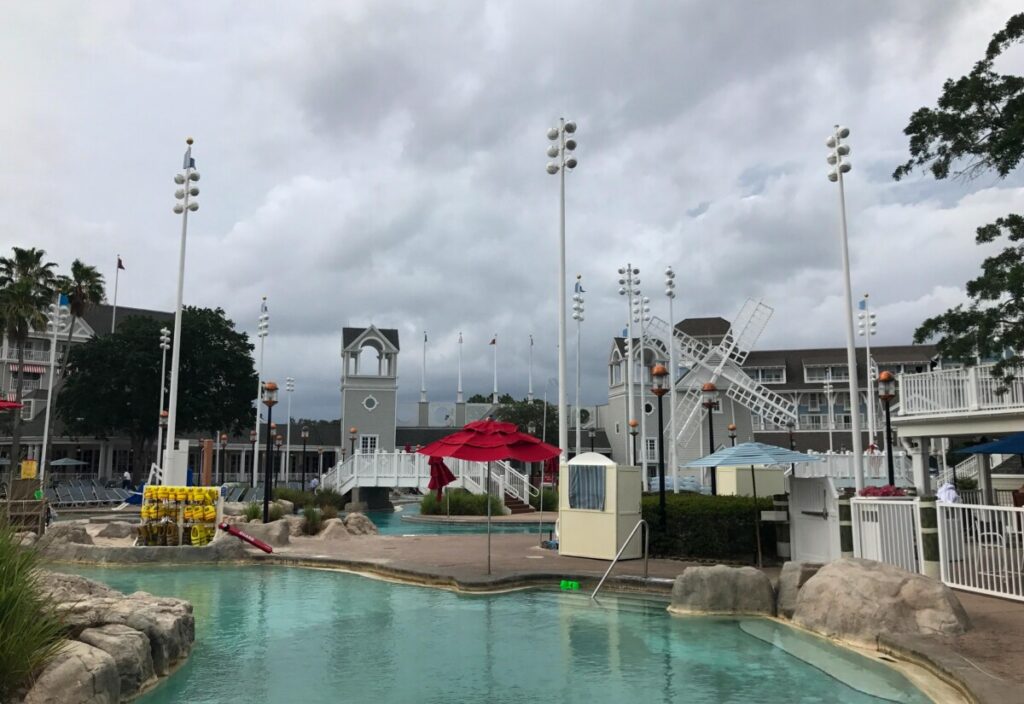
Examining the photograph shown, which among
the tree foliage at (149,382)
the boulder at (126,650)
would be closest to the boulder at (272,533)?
the boulder at (126,650)

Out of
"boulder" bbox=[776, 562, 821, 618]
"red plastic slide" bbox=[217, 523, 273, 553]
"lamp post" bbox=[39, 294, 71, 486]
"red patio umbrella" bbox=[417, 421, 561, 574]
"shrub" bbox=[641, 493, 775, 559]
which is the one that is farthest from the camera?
"lamp post" bbox=[39, 294, 71, 486]

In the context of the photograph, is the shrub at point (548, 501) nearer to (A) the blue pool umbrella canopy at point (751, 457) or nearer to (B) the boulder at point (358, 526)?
→ (B) the boulder at point (358, 526)

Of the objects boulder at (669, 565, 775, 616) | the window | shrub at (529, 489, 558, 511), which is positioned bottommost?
boulder at (669, 565, 775, 616)

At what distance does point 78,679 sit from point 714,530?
11990mm

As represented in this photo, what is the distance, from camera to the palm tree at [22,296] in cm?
4372

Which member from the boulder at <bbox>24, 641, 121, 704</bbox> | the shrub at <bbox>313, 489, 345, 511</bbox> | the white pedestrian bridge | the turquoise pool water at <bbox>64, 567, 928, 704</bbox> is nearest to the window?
the turquoise pool water at <bbox>64, 567, 928, 704</bbox>

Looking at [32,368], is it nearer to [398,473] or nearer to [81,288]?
[81,288]

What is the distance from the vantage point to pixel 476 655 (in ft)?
30.4

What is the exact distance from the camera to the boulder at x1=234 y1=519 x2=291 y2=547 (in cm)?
1934

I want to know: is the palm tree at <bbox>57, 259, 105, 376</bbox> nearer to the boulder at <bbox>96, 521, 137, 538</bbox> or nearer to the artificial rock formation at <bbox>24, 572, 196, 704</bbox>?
the boulder at <bbox>96, 521, 137, 538</bbox>

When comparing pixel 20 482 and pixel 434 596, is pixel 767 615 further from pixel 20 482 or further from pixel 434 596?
pixel 20 482

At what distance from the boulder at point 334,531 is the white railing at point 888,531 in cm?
1410

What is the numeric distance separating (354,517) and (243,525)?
168 inches

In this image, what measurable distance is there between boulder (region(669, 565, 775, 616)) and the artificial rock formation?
6.90 m
